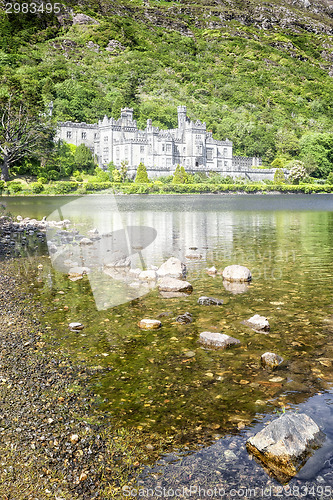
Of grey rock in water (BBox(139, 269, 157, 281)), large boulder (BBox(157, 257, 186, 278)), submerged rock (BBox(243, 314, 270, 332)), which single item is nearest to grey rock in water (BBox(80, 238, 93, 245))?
large boulder (BBox(157, 257, 186, 278))

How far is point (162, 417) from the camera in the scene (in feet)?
16.4

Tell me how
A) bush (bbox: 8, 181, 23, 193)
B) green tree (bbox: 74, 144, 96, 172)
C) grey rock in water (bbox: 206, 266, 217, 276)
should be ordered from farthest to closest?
green tree (bbox: 74, 144, 96, 172), bush (bbox: 8, 181, 23, 193), grey rock in water (bbox: 206, 266, 217, 276)

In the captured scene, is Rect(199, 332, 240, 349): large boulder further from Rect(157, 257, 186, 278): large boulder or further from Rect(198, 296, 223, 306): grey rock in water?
Rect(157, 257, 186, 278): large boulder

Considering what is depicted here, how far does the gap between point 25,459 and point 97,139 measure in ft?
351

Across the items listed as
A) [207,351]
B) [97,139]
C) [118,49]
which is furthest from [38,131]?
[118,49]

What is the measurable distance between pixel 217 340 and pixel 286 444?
116 inches

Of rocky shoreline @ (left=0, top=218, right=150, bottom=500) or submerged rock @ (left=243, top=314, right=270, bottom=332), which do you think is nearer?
rocky shoreline @ (left=0, top=218, right=150, bottom=500)

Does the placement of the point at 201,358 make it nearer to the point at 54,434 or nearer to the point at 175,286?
the point at 54,434

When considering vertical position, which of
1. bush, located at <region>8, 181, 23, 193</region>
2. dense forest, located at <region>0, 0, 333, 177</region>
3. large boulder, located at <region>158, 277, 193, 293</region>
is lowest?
large boulder, located at <region>158, 277, 193, 293</region>

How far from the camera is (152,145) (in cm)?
10312

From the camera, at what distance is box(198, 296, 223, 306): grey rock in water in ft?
31.6

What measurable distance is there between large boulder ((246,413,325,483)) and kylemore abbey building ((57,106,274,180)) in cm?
9161

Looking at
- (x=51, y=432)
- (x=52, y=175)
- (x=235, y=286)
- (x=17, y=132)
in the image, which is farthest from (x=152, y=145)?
(x=51, y=432)

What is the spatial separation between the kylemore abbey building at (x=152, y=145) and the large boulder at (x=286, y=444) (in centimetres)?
9161
